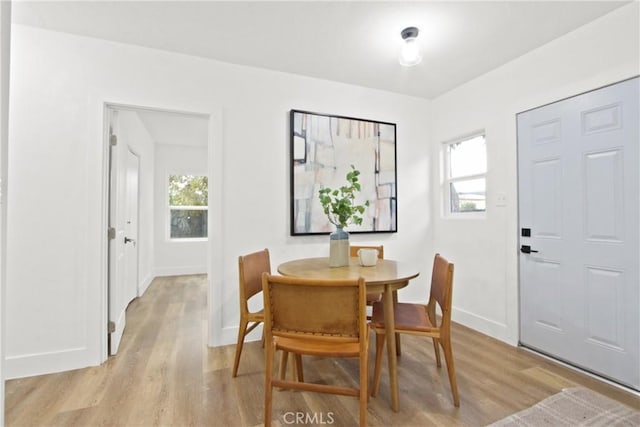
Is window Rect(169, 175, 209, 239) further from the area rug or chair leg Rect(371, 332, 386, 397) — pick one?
the area rug

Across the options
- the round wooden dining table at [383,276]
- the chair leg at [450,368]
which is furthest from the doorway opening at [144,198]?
the chair leg at [450,368]

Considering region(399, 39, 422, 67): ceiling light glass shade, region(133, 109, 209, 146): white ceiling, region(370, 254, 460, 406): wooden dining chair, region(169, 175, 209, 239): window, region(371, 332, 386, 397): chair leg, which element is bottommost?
region(371, 332, 386, 397): chair leg

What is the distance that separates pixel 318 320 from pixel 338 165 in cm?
197

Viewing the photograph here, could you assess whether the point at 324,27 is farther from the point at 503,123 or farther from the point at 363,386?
the point at 363,386

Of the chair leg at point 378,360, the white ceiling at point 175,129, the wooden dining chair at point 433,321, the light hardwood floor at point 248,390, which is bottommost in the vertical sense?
the light hardwood floor at point 248,390

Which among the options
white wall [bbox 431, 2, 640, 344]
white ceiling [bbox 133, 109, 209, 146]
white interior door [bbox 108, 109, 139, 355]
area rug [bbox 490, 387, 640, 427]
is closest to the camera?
area rug [bbox 490, 387, 640, 427]

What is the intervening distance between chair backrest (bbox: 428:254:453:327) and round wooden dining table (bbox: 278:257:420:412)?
0.15 metres

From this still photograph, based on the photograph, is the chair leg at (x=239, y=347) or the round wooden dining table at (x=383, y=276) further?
the chair leg at (x=239, y=347)

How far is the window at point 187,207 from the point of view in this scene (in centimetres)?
602

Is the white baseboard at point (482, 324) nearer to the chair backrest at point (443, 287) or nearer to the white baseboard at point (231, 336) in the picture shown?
the chair backrest at point (443, 287)

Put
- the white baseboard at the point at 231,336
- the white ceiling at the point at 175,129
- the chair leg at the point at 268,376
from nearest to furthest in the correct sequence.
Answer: the chair leg at the point at 268,376, the white baseboard at the point at 231,336, the white ceiling at the point at 175,129

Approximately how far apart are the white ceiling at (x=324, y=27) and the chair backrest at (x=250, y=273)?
66.1 inches

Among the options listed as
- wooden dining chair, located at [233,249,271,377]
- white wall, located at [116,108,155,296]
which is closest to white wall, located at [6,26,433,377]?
wooden dining chair, located at [233,249,271,377]

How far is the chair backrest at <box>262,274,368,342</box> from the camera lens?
1424 mm
